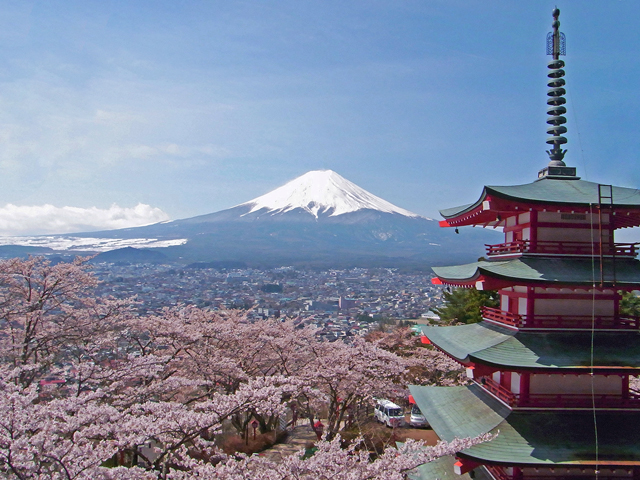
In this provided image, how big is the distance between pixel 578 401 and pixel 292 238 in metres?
125

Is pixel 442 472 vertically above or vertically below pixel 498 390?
below

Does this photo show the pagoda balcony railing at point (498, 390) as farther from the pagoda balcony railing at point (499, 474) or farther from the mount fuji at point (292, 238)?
the mount fuji at point (292, 238)

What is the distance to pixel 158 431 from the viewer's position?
6020 millimetres

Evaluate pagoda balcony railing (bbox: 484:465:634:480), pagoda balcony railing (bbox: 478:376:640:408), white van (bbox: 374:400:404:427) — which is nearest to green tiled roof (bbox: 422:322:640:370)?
pagoda balcony railing (bbox: 478:376:640:408)

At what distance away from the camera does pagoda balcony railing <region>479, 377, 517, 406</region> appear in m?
7.13

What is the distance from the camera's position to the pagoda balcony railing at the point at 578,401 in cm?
695

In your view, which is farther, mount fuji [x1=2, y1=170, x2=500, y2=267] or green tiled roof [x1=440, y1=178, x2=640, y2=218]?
mount fuji [x1=2, y1=170, x2=500, y2=267]

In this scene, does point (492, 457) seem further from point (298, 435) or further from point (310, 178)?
point (310, 178)

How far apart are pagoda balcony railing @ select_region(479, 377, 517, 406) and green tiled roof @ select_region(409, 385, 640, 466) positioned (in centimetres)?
15

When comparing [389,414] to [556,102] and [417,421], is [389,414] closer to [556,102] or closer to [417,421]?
[417,421]

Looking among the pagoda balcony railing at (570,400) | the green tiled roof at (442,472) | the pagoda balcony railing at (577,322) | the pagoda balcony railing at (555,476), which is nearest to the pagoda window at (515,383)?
the pagoda balcony railing at (570,400)

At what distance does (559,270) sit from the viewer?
7098mm

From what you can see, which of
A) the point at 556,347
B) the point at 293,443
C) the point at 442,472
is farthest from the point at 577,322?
the point at 293,443

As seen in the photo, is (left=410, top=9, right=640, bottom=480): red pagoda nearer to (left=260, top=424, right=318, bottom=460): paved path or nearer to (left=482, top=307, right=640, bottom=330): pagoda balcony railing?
(left=482, top=307, right=640, bottom=330): pagoda balcony railing
